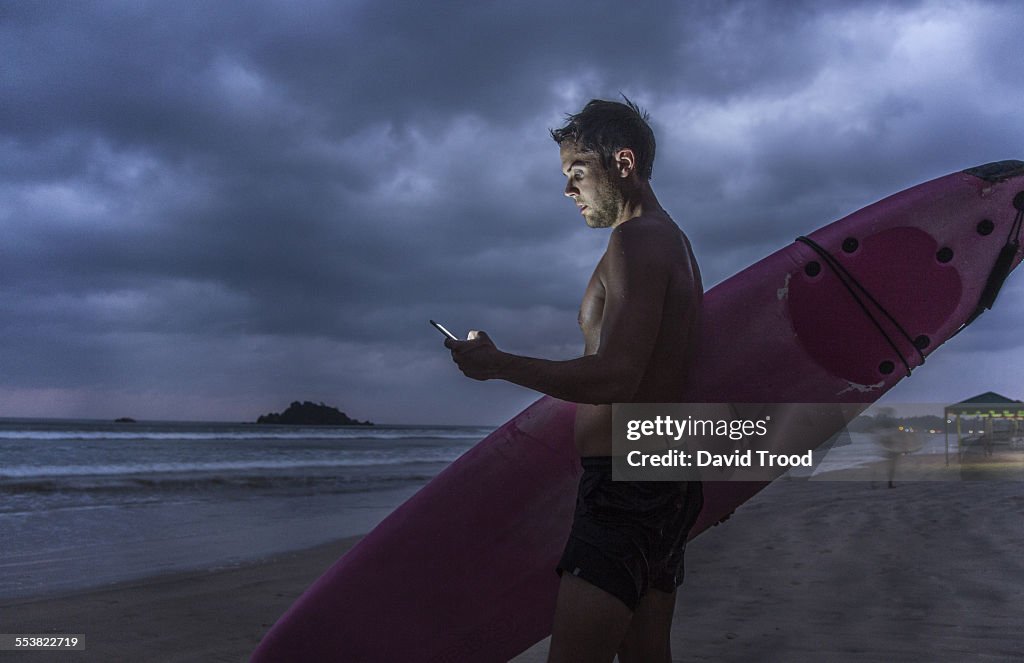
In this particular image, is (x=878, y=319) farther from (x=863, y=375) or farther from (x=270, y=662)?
(x=270, y=662)

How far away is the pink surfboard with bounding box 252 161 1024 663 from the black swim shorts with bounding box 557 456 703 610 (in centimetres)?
88

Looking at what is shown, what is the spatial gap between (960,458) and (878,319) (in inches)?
686

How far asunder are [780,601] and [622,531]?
2.84 m

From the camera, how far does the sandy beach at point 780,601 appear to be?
3131 millimetres

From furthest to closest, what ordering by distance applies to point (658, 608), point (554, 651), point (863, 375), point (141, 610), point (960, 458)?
1. point (960, 458)
2. point (141, 610)
3. point (863, 375)
4. point (658, 608)
5. point (554, 651)

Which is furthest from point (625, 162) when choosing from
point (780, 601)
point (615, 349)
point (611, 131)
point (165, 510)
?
point (165, 510)

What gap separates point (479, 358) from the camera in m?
1.46

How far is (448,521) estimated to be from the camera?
2570mm

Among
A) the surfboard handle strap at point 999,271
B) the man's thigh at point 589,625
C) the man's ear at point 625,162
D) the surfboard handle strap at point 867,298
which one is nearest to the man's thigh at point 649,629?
the man's thigh at point 589,625

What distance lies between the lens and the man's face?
1647mm

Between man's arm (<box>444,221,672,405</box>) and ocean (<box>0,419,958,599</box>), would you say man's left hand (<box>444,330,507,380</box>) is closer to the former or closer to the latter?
man's arm (<box>444,221,672,405</box>)

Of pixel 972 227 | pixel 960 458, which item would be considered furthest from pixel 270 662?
pixel 960 458

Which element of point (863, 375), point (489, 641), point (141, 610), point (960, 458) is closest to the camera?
point (489, 641)

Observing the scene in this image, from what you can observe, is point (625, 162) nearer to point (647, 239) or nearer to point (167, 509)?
point (647, 239)
